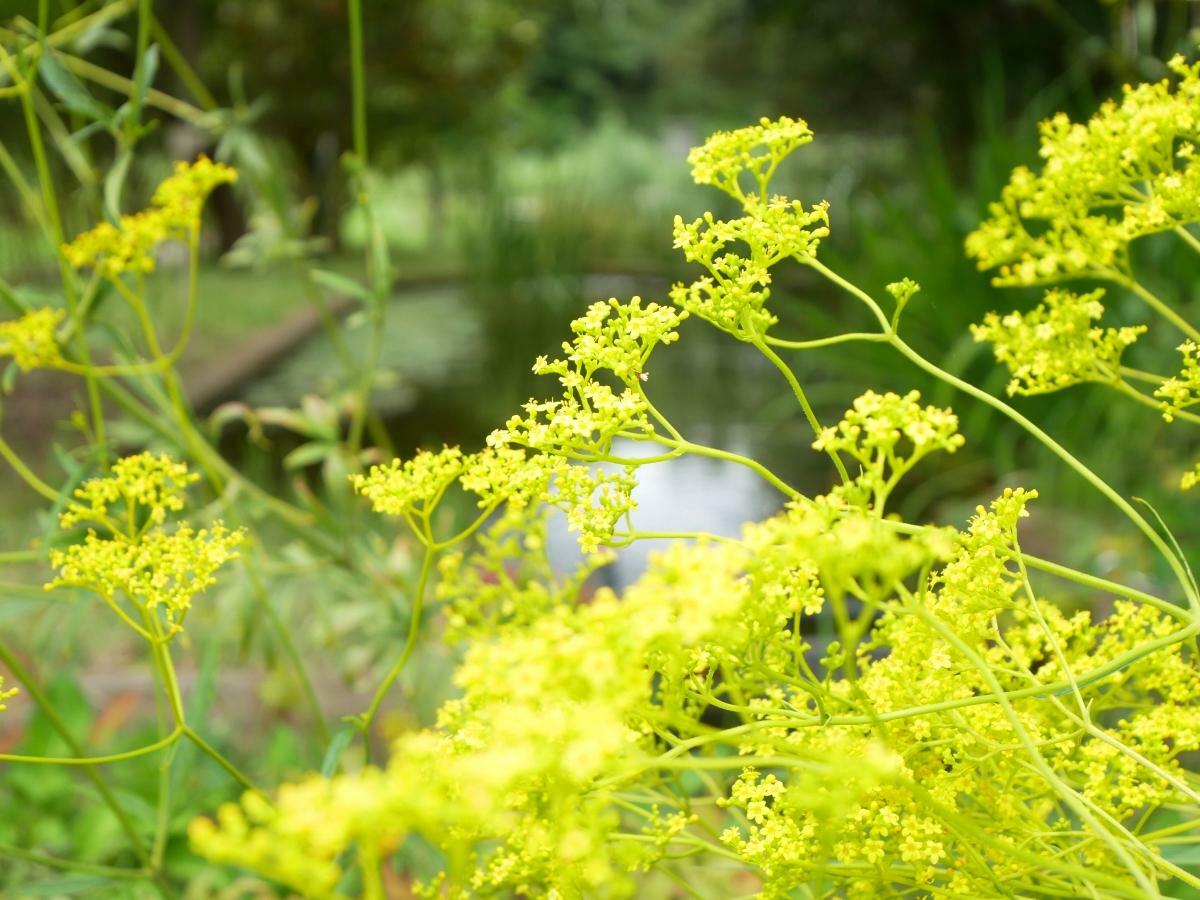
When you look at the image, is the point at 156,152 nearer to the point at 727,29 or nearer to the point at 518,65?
the point at 518,65

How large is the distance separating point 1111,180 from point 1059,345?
0.11 m

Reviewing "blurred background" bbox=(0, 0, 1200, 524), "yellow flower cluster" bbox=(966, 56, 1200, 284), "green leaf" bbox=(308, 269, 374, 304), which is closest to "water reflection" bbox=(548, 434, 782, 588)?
"blurred background" bbox=(0, 0, 1200, 524)

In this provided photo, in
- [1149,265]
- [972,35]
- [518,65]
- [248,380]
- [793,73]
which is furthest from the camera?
[518,65]

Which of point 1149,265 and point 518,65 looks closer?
point 1149,265

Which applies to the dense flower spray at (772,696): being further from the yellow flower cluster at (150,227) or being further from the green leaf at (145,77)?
the green leaf at (145,77)

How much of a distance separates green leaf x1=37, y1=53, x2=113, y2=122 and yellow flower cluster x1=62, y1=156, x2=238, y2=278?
0.35ft

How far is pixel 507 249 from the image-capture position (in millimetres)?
5531

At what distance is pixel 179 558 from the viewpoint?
1.83 feet

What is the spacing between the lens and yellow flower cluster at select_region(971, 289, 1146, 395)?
0.66 metres

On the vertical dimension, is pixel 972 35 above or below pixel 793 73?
below

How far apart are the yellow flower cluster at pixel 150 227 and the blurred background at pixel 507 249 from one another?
0.11 meters

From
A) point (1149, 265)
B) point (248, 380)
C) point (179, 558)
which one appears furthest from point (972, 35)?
point (179, 558)

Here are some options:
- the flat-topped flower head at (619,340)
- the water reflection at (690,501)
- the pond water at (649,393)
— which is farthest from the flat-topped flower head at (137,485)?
the water reflection at (690,501)

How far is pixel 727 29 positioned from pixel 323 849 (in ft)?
29.5
